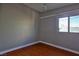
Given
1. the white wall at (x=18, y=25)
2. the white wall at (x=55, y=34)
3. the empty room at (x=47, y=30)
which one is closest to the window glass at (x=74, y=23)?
the empty room at (x=47, y=30)

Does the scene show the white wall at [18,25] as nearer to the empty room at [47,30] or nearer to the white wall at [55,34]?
the empty room at [47,30]

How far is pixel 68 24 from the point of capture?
1.39m

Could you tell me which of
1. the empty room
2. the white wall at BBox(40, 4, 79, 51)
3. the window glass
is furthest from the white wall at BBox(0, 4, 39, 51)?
the window glass

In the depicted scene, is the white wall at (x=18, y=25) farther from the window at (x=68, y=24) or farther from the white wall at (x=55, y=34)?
the window at (x=68, y=24)

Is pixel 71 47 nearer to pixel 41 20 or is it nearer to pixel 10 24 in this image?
pixel 41 20

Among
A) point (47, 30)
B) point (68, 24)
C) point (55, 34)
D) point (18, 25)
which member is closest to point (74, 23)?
point (68, 24)

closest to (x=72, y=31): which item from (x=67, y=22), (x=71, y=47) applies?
(x=67, y=22)

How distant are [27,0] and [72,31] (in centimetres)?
101

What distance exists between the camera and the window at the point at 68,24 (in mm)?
1376

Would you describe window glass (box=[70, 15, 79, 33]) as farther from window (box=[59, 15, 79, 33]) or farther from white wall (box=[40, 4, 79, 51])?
white wall (box=[40, 4, 79, 51])

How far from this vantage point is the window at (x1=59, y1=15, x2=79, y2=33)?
1.38 metres

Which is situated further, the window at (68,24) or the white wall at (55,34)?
the white wall at (55,34)

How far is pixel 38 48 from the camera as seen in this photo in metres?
1.51

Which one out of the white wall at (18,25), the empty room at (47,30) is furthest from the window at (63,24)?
the white wall at (18,25)
